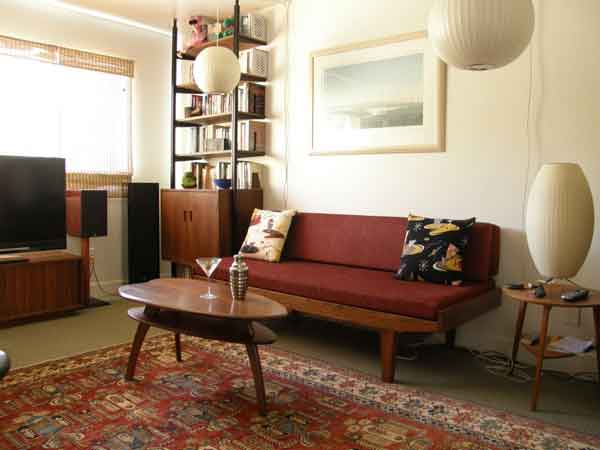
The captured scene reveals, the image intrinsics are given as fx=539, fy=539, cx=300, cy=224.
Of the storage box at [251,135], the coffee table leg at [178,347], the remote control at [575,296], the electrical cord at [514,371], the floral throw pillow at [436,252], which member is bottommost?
the electrical cord at [514,371]

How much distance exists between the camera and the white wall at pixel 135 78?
14.6 feet

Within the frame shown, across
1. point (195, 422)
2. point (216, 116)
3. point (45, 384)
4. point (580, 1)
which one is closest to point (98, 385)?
point (45, 384)

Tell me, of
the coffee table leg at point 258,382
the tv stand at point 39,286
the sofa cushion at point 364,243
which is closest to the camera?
the coffee table leg at point 258,382

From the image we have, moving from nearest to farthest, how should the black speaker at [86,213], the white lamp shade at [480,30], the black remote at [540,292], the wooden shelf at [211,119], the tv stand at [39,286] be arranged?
the white lamp shade at [480,30]
the black remote at [540,292]
the tv stand at [39,286]
the black speaker at [86,213]
the wooden shelf at [211,119]

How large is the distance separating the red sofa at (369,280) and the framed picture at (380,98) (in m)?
0.56

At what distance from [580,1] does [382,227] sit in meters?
1.73

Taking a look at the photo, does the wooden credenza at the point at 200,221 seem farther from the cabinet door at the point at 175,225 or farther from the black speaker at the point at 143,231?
the black speaker at the point at 143,231

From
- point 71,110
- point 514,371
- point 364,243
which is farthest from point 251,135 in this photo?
point 514,371

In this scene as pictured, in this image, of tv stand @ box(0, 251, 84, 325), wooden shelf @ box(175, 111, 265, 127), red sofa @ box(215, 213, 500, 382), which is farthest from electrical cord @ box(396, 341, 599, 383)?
tv stand @ box(0, 251, 84, 325)

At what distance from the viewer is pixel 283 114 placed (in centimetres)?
452

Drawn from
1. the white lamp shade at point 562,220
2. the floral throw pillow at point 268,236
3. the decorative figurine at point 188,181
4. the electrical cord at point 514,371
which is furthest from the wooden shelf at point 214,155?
the white lamp shade at point 562,220

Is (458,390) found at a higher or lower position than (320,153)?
lower

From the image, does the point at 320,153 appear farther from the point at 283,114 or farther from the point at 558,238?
the point at 558,238

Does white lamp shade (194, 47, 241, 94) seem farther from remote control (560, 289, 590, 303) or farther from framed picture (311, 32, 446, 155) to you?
remote control (560, 289, 590, 303)
